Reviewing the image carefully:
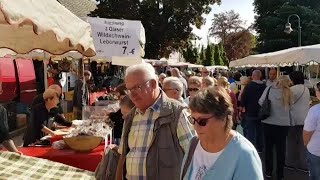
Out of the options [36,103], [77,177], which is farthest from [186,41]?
[77,177]

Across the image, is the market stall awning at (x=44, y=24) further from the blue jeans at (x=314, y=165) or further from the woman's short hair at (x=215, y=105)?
the blue jeans at (x=314, y=165)

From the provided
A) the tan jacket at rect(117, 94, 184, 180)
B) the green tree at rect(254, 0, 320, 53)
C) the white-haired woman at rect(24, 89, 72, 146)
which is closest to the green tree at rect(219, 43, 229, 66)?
the green tree at rect(254, 0, 320, 53)

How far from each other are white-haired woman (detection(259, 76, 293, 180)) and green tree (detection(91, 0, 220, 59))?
26.8 metres

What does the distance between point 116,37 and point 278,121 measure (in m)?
3.08

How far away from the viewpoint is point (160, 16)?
115ft

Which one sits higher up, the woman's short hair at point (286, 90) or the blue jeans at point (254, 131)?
the woman's short hair at point (286, 90)

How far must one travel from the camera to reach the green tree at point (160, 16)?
113 ft

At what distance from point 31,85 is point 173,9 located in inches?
→ 830

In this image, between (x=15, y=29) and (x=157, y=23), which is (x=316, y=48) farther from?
(x=157, y=23)

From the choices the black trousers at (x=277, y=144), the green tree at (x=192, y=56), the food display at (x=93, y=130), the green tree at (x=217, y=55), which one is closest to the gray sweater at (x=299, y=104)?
the black trousers at (x=277, y=144)

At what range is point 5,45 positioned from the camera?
6.51 metres

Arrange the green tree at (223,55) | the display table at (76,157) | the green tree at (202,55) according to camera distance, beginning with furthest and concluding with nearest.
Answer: the green tree at (223,55)
the green tree at (202,55)
the display table at (76,157)

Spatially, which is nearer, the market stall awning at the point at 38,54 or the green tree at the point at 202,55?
the market stall awning at the point at 38,54

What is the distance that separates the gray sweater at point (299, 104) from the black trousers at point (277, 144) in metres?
0.24
